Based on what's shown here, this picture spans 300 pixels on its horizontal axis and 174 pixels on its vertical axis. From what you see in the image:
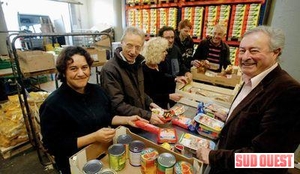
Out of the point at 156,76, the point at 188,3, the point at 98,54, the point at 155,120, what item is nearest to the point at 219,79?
the point at 156,76

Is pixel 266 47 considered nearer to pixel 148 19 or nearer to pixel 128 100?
pixel 128 100

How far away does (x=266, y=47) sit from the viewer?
1.02 meters

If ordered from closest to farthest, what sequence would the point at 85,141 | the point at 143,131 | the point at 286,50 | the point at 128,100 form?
the point at 85,141
the point at 143,131
the point at 128,100
the point at 286,50

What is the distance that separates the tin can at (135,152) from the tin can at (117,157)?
5cm

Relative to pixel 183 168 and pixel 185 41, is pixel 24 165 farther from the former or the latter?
pixel 185 41

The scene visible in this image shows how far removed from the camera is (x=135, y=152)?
1042 millimetres

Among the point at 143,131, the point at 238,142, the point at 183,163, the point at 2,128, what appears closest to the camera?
the point at 183,163

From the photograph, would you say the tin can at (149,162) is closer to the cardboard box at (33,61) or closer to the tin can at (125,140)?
the tin can at (125,140)

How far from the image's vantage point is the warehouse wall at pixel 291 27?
210 centimetres

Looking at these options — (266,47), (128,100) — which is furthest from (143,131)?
(266,47)

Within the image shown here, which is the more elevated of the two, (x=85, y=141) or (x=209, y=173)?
(x=85, y=141)

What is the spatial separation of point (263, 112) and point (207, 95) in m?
1.13

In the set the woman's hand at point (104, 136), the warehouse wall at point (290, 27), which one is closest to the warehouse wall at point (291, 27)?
the warehouse wall at point (290, 27)

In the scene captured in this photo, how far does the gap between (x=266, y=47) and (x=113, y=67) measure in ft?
3.70
